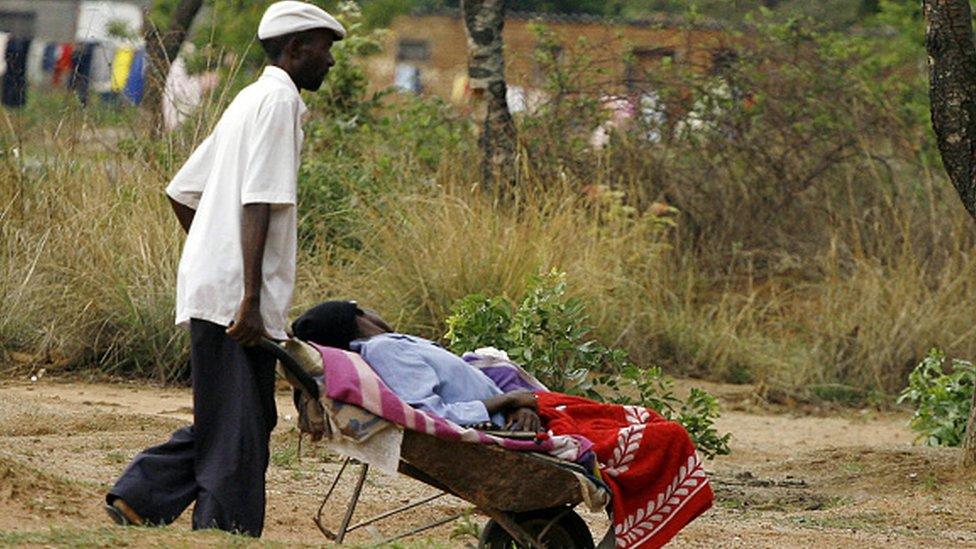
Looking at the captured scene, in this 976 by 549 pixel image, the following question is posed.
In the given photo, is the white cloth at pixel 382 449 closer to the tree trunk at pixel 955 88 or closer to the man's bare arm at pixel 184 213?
the man's bare arm at pixel 184 213

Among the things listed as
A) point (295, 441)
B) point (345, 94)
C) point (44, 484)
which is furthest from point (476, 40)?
point (44, 484)

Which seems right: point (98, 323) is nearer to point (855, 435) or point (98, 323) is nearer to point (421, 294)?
point (421, 294)

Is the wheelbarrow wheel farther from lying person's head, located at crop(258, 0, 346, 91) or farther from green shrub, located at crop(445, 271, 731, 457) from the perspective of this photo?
green shrub, located at crop(445, 271, 731, 457)

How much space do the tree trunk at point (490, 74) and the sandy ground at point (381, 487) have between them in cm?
324

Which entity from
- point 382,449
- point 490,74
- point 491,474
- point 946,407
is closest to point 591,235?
point 490,74

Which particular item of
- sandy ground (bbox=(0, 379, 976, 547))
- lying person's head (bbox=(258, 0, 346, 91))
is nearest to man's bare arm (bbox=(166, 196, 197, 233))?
lying person's head (bbox=(258, 0, 346, 91))

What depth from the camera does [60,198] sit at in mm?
11297

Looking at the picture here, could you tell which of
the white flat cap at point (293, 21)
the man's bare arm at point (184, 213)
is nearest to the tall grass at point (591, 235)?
the man's bare arm at point (184, 213)

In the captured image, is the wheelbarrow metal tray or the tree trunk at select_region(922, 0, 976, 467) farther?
the tree trunk at select_region(922, 0, 976, 467)

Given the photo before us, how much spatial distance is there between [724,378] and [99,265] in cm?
427

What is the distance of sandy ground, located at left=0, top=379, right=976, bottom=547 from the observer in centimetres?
658

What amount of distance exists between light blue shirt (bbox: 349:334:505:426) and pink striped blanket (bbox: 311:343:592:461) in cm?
9

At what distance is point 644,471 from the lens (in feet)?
19.8

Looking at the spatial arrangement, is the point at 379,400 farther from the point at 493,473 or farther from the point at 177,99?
the point at 177,99
